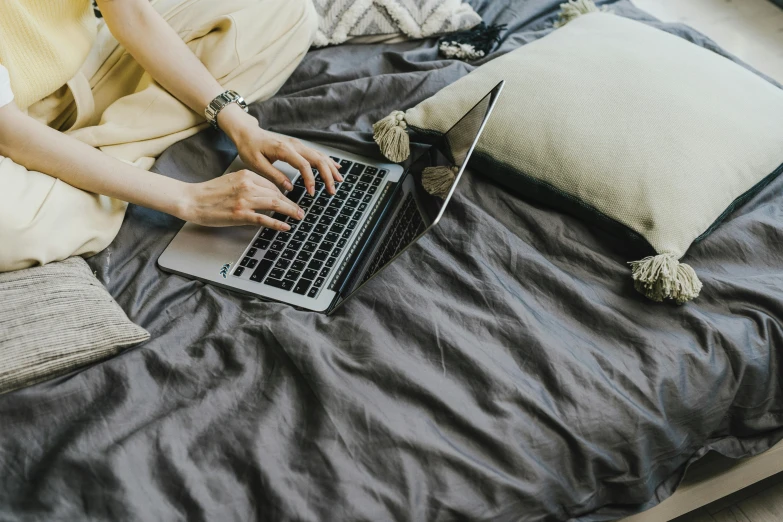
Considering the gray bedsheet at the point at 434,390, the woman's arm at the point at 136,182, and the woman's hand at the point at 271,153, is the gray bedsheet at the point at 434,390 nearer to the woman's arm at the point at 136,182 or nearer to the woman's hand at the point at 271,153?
the woman's arm at the point at 136,182

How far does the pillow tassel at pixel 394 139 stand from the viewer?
102 centimetres

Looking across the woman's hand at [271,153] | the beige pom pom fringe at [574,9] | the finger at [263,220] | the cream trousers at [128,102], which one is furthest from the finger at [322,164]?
the beige pom pom fringe at [574,9]

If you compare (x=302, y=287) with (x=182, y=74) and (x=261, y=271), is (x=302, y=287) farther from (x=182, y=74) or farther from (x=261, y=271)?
(x=182, y=74)

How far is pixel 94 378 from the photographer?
0.78 metres

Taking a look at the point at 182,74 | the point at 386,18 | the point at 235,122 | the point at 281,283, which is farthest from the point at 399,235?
the point at 386,18

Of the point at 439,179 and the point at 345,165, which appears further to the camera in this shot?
the point at 345,165

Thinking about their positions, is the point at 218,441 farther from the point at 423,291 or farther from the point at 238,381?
the point at 423,291

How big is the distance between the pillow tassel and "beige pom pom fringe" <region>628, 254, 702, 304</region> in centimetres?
40

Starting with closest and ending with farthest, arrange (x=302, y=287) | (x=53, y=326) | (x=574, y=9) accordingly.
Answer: (x=53, y=326)
(x=302, y=287)
(x=574, y=9)

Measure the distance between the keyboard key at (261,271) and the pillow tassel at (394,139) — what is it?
26 centimetres

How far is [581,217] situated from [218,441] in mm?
588

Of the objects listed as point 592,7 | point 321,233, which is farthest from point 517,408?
point 592,7

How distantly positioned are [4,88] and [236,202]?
13.4 inches

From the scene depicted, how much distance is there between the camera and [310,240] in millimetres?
938
